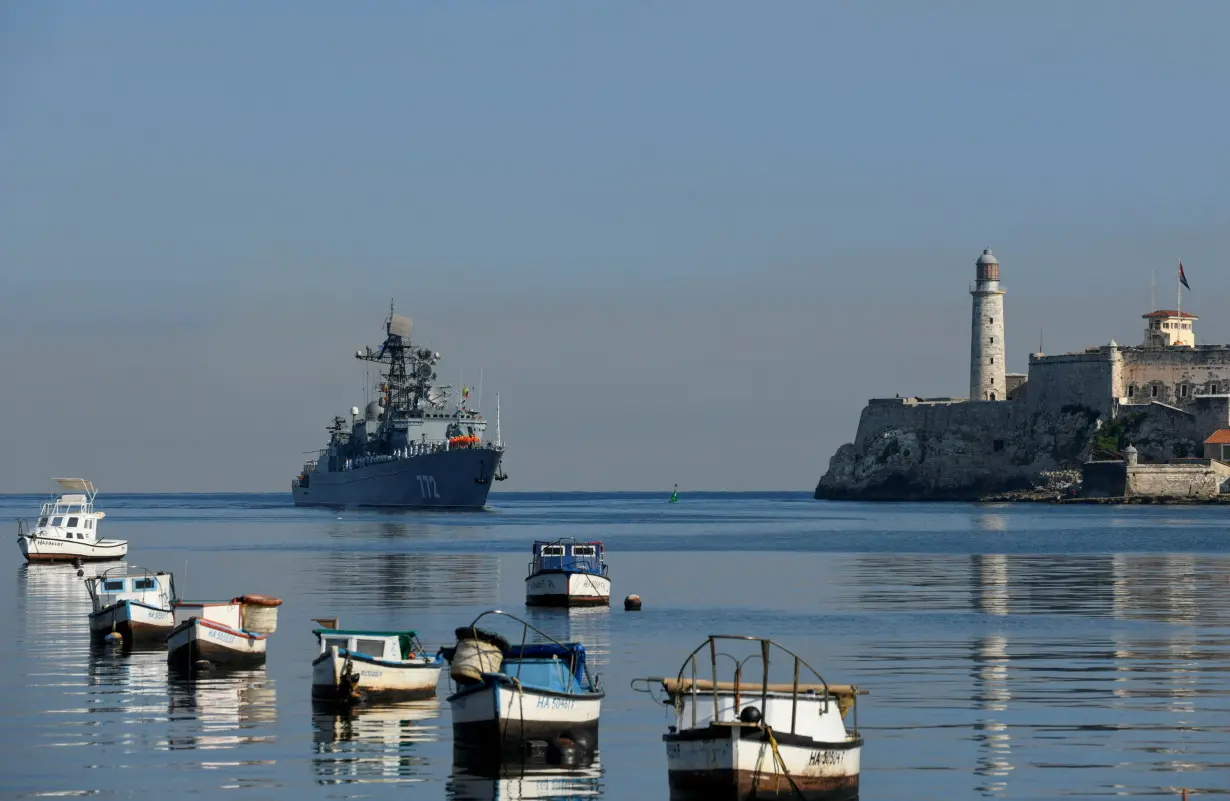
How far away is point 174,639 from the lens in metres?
32.6

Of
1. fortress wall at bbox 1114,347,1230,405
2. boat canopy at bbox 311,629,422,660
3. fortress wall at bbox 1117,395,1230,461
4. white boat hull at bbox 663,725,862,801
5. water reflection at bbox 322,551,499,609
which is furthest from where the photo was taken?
fortress wall at bbox 1114,347,1230,405

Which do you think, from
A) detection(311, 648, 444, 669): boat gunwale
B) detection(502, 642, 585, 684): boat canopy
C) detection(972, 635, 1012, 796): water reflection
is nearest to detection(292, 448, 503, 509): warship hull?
detection(972, 635, 1012, 796): water reflection

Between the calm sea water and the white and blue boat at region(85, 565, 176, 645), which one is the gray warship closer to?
the calm sea water

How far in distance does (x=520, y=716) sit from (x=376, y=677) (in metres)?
5.64

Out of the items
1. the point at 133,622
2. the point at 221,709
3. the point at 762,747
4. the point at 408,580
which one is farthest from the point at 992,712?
the point at 408,580

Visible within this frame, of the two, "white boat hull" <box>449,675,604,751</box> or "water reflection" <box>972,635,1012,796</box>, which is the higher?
"white boat hull" <box>449,675,604,751</box>

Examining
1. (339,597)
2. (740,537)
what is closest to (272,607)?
(339,597)

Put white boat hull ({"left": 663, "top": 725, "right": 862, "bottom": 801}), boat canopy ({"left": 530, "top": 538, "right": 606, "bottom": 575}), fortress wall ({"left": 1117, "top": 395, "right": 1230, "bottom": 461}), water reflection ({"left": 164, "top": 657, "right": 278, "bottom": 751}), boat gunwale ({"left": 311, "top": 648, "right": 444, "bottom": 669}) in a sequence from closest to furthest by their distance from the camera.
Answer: white boat hull ({"left": 663, "top": 725, "right": 862, "bottom": 801}) → water reflection ({"left": 164, "top": 657, "right": 278, "bottom": 751}) → boat gunwale ({"left": 311, "top": 648, "right": 444, "bottom": 669}) → boat canopy ({"left": 530, "top": 538, "right": 606, "bottom": 575}) → fortress wall ({"left": 1117, "top": 395, "right": 1230, "bottom": 461})

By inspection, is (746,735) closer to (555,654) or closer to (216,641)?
(555,654)

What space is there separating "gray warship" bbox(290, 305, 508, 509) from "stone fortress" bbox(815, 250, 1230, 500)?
157 ft

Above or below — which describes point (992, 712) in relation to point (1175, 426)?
below

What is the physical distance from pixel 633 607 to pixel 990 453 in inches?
4517

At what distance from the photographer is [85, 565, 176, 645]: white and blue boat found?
35781 millimetres

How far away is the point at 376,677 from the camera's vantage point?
27672 mm
